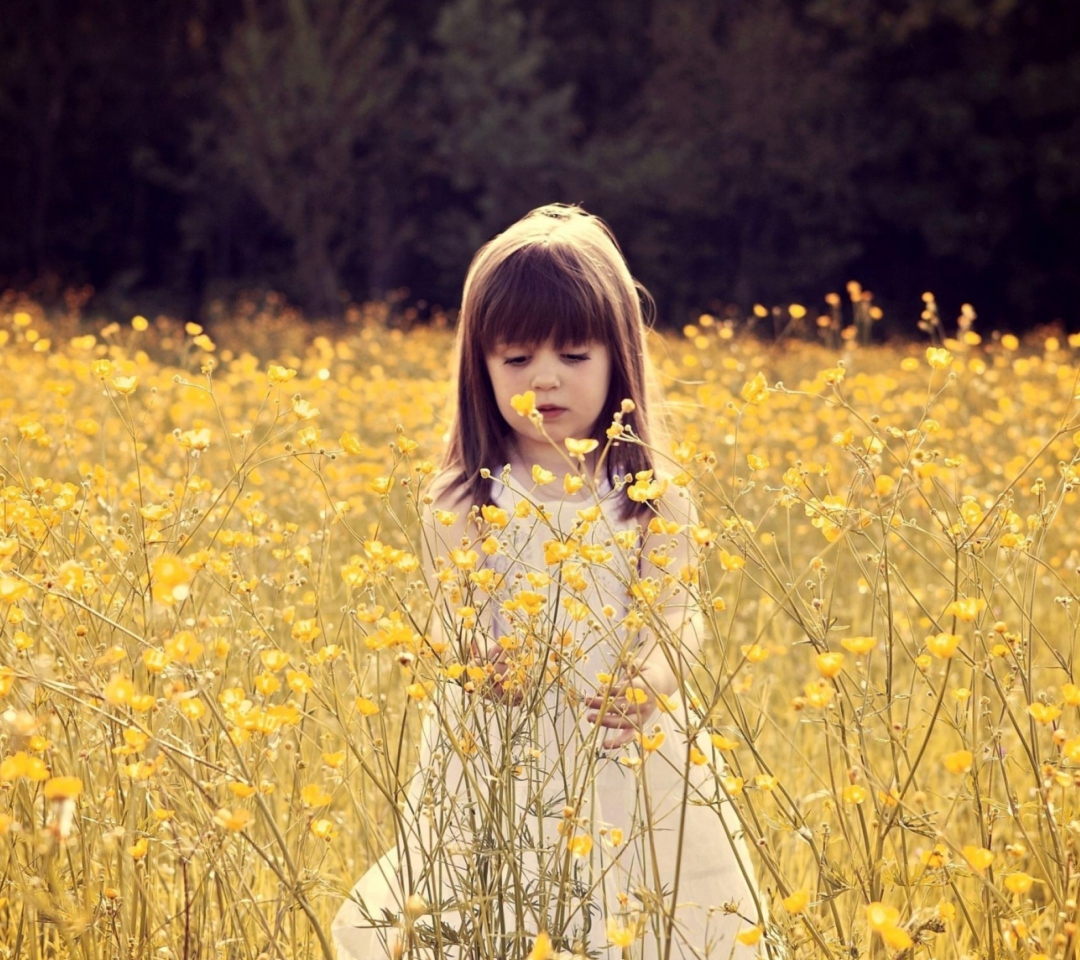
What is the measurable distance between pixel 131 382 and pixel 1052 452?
10.7ft

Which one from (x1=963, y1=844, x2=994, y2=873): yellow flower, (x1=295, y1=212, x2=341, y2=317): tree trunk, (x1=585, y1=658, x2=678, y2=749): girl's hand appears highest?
(x1=295, y1=212, x2=341, y2=317): tree trunk

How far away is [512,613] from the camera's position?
4.09ft

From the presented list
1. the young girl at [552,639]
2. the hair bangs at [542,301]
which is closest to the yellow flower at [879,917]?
the young girl at [552,639]

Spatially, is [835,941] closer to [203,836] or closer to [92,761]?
[203,836]

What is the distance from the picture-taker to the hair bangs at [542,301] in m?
1.83

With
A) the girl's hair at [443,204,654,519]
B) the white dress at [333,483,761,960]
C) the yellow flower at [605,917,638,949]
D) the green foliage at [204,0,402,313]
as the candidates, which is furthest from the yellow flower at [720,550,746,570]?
the green foliage at [204,0,402,313]

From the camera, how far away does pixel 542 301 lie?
1.82 meters

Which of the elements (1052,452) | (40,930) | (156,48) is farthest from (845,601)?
(156,48)

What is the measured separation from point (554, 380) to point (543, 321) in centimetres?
9

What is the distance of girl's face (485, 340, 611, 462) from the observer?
182cm

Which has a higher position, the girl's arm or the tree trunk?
the tree trunk

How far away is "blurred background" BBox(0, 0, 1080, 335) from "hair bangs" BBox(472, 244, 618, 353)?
14206mm

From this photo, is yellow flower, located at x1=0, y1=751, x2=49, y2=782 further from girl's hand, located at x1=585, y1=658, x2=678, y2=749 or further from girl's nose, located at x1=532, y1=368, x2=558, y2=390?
girl's nose, located at x1=532, y1=368, x2=558, y2=390

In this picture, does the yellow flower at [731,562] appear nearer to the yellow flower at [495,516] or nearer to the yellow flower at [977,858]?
the yellow flower at [495,516]
